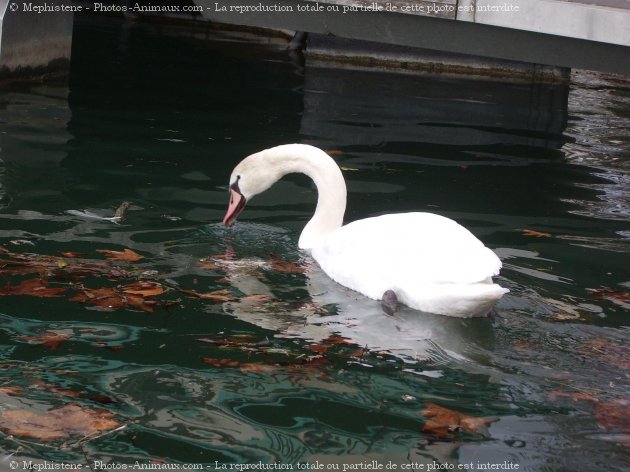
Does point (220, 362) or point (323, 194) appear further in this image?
point (323, 194)

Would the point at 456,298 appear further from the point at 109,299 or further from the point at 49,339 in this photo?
the point at 49,339

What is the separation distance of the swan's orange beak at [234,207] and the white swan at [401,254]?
0.13ft

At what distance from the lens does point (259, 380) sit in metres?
4.55

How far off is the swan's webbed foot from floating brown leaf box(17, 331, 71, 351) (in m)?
1.68

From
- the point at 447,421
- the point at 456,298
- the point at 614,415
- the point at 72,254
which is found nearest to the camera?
the point at 447,421

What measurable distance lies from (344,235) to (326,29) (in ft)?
13.4

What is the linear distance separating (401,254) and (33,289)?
193 centimetres

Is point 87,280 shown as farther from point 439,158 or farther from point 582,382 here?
point 439,158

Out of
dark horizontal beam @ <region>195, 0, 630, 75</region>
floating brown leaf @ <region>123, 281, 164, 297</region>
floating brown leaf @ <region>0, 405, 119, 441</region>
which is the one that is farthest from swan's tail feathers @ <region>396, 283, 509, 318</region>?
dark horizontal beam @ <region>195, 0, 630, 75</region>

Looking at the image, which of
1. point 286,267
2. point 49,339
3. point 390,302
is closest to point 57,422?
point 49,339

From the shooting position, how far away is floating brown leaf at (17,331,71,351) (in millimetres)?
4751

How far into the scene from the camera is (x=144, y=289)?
5629mm

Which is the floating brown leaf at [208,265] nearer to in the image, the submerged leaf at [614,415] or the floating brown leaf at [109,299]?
the floating brown leaf at [109,299]

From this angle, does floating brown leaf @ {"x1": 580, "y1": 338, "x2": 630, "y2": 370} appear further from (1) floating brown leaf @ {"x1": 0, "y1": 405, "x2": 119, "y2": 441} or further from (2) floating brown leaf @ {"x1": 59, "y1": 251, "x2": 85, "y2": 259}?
(2) floating brown leaf @ {"x1": 59, "y1": 251, "x2": 85, "y2": 259}
